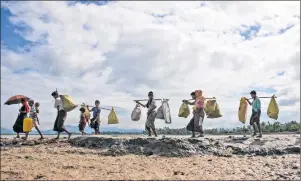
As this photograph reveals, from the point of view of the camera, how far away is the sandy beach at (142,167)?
10.1m

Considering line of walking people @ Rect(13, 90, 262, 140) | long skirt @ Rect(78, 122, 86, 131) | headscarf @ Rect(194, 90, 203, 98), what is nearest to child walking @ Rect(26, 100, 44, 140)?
line of walking people @ Rect(13, 90, 262, 140)

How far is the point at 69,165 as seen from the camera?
37.5 ft

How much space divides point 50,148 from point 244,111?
7.14m

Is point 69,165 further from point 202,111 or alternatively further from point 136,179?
point 202,111

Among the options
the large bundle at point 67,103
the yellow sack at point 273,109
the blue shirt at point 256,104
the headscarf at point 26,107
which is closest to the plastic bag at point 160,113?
the large bundle at point 67,103

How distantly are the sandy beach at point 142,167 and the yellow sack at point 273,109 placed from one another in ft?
11.5

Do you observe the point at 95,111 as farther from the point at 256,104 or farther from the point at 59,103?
the point at 256,104

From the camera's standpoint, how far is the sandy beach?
1014 centimetres

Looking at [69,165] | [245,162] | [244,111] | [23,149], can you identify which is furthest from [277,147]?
[23,149]

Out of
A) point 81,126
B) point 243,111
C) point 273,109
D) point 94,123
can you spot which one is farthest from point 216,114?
point 81,126

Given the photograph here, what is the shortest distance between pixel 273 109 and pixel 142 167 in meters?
6.41

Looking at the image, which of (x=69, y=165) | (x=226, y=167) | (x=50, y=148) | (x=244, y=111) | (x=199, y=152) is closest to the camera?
(x=226, y=167)

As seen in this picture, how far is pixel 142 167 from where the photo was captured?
36.0 ft

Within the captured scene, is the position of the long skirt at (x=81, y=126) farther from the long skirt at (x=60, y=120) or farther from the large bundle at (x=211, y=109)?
the large bundle at (x=211, y=109)
